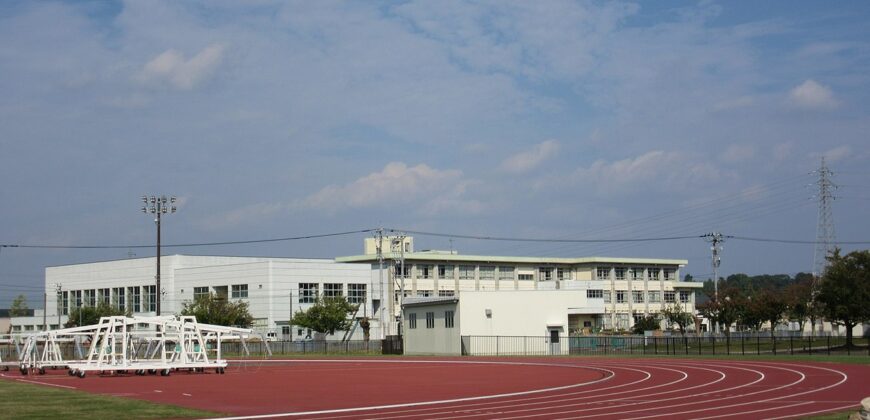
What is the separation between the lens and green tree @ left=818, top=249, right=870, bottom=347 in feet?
232

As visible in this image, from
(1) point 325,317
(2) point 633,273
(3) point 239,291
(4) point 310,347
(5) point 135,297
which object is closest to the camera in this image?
(4) point 310,347

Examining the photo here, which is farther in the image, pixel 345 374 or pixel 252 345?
pixel 252 345

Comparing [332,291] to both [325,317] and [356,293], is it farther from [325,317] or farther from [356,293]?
[325,317]

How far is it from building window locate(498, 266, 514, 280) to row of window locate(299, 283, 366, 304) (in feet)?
78.7

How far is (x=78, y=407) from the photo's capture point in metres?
28.2

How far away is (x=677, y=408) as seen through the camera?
83.6ft

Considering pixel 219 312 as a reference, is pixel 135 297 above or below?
above

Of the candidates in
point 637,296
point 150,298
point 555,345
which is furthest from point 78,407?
point 637,296

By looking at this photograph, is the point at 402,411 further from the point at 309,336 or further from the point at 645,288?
the point at 645,288

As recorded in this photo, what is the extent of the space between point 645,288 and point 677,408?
436ft

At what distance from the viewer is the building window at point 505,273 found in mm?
146000

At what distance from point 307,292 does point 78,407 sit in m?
95.8

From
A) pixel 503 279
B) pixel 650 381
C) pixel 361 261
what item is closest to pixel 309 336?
pixel 361 261

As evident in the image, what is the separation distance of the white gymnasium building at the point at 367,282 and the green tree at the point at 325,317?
4.23 m
